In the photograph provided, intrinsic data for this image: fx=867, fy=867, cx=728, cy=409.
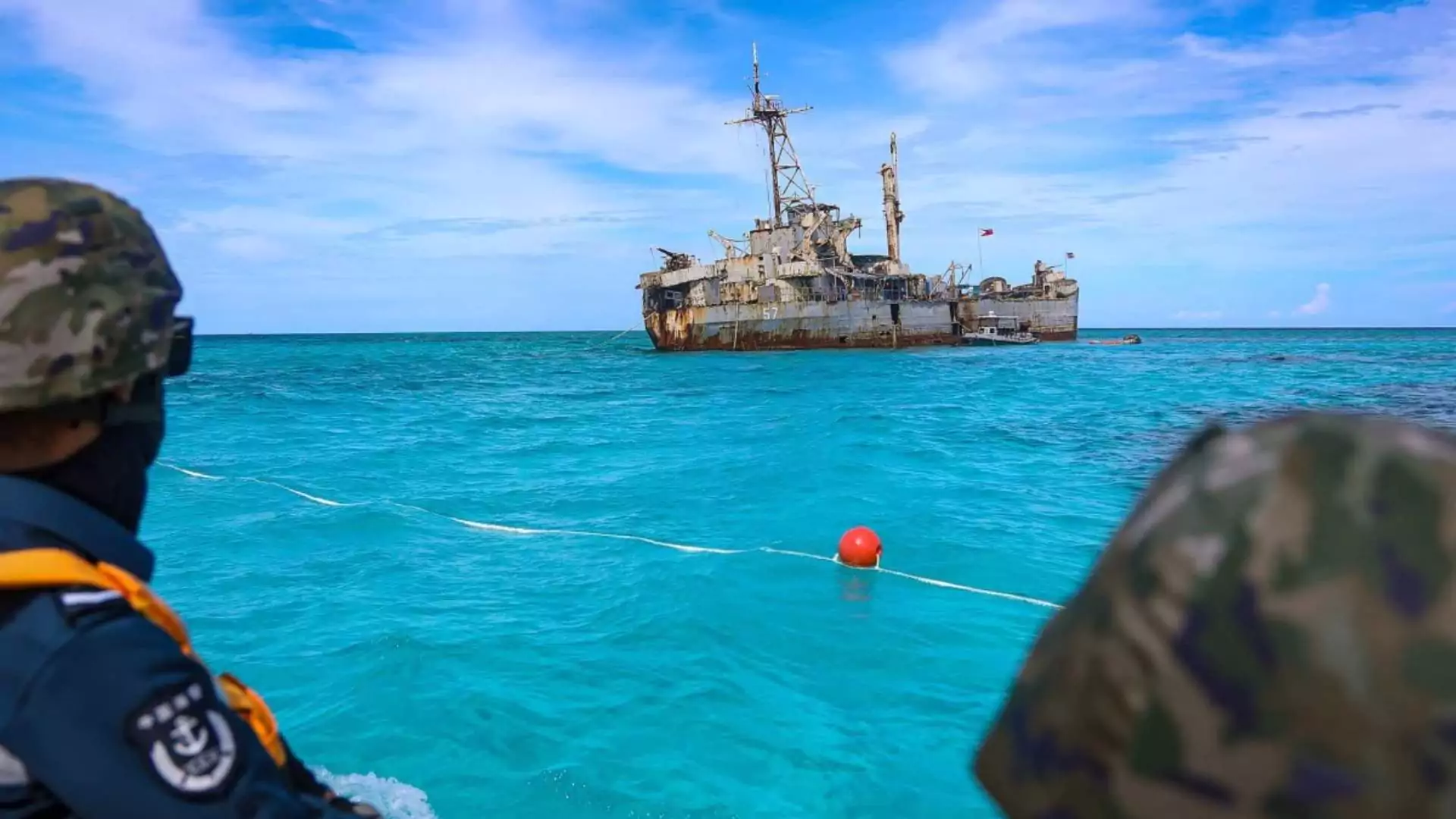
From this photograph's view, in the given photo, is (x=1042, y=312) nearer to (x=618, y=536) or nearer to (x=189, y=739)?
(x=618, y=536)

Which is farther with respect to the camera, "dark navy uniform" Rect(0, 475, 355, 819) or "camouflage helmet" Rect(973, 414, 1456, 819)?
"dark navy uniform" Rect(0, 475, 355, 819)

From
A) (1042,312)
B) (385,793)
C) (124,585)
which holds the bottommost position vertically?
(385,793)

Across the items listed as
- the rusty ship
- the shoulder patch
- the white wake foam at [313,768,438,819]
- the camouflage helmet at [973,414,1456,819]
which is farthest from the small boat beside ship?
the camouflage helmet at [973,414,1456,819]

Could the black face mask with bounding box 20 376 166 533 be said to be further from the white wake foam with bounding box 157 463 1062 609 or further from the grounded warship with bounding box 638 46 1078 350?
the grounded warship with bounding box 638 46 1078 350

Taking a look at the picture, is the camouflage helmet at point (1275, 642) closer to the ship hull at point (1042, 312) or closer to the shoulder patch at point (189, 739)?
the shoulder patch at point (189, 739)

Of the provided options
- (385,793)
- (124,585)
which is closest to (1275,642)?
(124,585)

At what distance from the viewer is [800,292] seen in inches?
1939

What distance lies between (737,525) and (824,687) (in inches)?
200

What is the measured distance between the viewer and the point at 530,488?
1438 cm

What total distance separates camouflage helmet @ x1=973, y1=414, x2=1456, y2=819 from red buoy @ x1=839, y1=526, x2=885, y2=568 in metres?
8.98

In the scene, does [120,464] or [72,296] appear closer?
[72,296]

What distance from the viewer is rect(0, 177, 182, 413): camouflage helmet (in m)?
1.39

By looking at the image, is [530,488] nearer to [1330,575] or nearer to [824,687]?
[824,687]

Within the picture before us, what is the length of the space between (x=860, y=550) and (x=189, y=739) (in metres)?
8.63
